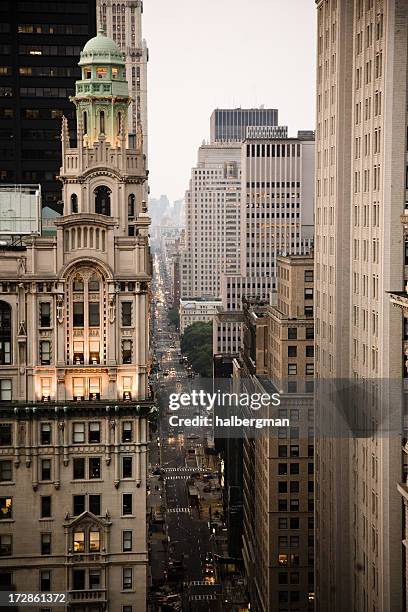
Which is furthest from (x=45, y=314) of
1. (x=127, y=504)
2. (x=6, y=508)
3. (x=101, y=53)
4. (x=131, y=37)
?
(x=131, y=37)

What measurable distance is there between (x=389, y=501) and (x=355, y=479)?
14.8 ft

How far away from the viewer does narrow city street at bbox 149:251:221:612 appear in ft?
171

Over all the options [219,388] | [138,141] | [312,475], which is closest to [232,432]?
[219,388]

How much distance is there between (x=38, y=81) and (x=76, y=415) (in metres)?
24.3

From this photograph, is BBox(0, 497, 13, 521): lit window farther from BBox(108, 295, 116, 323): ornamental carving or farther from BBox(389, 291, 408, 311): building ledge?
BBox(389, 291, 408, 311): building ledge

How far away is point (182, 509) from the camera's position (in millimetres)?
68062

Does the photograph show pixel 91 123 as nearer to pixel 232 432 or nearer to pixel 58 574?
pixel 58 574

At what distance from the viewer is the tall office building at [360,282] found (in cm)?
2983

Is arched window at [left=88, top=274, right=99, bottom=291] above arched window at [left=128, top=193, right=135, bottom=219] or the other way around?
the other way around

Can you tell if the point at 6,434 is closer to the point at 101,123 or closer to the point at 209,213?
the point at 101,123

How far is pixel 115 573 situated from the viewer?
104 feet

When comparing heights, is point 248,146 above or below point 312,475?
above

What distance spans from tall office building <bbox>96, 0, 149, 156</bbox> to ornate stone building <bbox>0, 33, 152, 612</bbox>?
223 ft

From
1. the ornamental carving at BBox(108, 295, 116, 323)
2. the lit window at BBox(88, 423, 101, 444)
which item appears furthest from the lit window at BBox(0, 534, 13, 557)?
the ornamental carving at BBox(108, 295, 116, 323)
